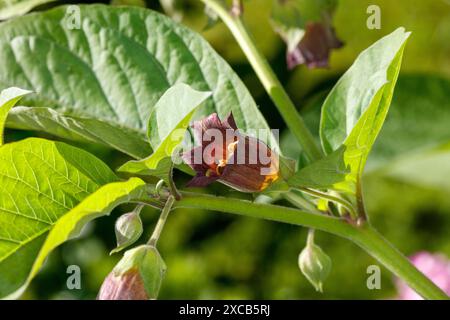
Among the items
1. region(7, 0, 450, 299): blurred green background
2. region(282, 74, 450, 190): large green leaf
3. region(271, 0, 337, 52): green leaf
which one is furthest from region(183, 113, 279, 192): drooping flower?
region(7, 0, 450, 299): blurred green background

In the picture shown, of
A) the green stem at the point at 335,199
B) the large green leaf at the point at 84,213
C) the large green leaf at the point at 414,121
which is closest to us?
the large green leaf at the point at 84,213

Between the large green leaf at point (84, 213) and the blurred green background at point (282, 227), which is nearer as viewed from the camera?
the large green leaf at point (84, 213)

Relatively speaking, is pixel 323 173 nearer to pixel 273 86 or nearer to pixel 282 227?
pixel 273 86

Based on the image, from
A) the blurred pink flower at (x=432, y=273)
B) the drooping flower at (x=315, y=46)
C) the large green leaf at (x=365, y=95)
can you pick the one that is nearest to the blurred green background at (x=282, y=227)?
the blurred pink flower at (x=432, y=273)

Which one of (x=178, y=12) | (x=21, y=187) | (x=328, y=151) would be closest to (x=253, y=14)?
(x=178, y=12)

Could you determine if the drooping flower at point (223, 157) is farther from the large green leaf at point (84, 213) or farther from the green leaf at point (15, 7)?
the green leaf at point (15, 7)

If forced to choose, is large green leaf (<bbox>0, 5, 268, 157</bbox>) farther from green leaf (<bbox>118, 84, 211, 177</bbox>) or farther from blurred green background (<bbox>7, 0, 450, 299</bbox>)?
blurred green background (<bbox>7, 0, 450, 299</bbox>)
